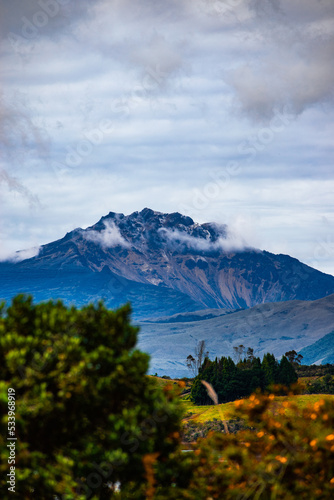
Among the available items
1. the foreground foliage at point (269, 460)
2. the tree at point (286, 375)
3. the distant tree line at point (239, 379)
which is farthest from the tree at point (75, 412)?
the tree at point (286, 375)

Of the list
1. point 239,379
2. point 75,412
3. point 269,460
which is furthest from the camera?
point 239,379

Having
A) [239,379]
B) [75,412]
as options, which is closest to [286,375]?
[239,379]

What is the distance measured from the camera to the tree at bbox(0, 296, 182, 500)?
19.5m

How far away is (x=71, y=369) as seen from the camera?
20047 mm

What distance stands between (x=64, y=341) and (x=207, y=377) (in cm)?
9718

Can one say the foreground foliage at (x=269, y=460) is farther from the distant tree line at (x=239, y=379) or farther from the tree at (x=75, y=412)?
the distant tree line at (x=239, y=379)

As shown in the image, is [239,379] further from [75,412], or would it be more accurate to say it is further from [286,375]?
[75,412]

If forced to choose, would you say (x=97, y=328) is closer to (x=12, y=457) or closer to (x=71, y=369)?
(x=71, y=369)

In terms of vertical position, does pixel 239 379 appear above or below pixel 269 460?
above

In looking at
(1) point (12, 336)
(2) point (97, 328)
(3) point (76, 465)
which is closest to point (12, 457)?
(3) point (76, 465)

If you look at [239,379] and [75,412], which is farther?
[239,379]

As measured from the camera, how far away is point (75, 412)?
20.2 meters

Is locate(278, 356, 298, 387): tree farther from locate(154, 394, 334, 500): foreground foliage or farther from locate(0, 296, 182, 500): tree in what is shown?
locate(0, 296, 182, 500): tree

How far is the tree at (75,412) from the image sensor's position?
1947 cm
